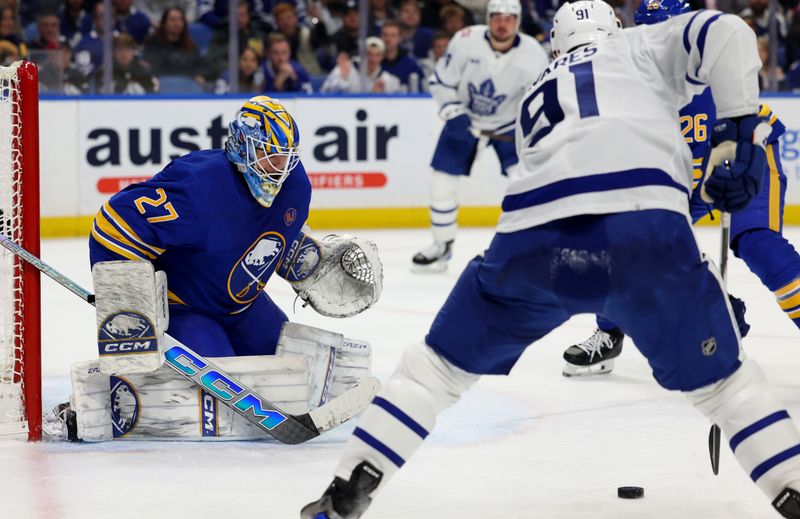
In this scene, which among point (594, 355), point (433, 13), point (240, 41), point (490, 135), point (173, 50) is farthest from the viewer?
point (433, 13)

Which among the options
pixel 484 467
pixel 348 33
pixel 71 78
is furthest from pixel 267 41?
pixel 484 467

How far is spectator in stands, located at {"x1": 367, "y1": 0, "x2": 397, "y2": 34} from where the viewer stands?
7.74 meters

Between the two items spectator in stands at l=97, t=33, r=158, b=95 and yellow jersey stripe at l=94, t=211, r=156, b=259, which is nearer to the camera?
yellow jersey stripe at l=94, t=211, r=156, b=259

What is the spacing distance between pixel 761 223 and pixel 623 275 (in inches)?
64.6

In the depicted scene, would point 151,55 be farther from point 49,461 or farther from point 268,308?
point 49,461

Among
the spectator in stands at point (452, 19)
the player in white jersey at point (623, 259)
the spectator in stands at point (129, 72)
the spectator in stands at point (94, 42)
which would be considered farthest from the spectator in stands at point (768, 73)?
the player in white jersey at point (623, 259)

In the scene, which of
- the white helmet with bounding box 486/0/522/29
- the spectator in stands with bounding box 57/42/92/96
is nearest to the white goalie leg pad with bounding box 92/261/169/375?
the white helmet with bounding box 486/0/522/29

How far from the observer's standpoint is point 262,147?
3035mm

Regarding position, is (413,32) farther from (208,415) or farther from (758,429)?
(758,429)

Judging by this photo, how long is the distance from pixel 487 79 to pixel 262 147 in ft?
11.4

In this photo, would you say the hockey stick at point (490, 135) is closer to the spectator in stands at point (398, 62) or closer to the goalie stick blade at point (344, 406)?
the spectator in stands at point (398, 62)

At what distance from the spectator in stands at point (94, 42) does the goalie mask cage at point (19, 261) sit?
13.7 ft

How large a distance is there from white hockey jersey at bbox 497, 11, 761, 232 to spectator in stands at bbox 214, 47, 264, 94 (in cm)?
530

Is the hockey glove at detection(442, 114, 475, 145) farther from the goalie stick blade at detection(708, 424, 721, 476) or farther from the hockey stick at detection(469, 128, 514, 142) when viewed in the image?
the goalie stick blade at detection(708, 424, 721, 476)
